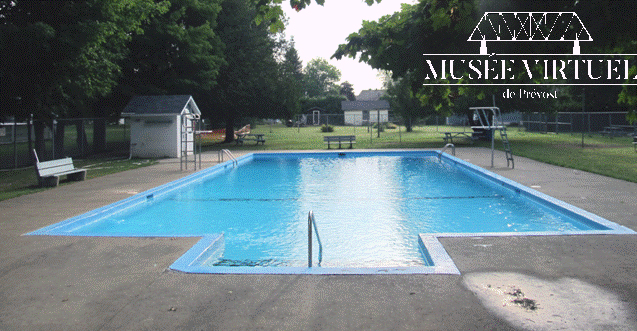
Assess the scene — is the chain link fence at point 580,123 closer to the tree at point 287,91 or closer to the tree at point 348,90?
the tree at point 287,91

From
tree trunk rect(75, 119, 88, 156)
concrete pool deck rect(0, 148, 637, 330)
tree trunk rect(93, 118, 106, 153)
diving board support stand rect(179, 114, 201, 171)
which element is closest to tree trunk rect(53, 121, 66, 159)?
tree trunk rect(75, 119, 88, 156)

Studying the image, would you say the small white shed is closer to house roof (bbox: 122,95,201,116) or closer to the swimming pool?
house roof (bbox: 122,95,201,116)

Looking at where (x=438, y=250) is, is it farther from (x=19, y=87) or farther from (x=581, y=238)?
(x=19, y=87)

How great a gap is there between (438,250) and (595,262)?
1737 millimetres

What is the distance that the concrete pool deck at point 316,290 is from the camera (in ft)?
13.4

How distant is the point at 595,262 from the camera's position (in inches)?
222

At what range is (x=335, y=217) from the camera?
10.6m

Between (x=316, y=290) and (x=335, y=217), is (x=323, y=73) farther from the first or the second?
(x=316, y=290)

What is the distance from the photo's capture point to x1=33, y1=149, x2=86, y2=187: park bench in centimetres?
1313

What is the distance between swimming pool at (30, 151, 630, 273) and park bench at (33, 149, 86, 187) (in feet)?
9.81

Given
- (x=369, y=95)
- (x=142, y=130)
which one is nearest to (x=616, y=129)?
(x=142, y=130)

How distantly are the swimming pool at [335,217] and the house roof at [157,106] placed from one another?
22.2 feet

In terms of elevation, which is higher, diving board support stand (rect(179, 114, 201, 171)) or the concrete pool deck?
diving board support stand (rect(179, 114, 201, 171))

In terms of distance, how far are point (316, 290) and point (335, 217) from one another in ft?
19.2
